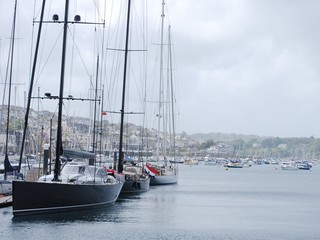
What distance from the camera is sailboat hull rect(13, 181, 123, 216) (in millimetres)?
38000

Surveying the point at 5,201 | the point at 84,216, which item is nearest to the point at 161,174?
the point at 5,201

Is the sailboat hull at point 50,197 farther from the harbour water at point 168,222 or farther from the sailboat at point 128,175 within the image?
the sailboat at point 128,175

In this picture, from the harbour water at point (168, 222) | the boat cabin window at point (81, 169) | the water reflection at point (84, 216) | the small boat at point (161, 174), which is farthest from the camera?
the small boat at point (161, 174)

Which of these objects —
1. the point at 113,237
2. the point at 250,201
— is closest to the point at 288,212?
the point at 250,201

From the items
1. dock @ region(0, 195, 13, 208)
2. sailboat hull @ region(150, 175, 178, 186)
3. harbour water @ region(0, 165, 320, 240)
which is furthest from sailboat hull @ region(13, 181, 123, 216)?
sailboat hull @ region(150, 175, 178, 186)

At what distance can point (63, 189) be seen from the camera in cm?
3988

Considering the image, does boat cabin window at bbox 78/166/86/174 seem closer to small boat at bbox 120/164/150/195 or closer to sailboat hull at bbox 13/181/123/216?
sailboat hull at bbox 13/181/123/216

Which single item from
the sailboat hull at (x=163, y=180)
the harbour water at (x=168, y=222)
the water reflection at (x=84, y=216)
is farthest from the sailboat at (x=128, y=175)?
the sailboat hull at (x=163, y=180)

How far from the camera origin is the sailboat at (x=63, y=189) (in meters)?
38.2

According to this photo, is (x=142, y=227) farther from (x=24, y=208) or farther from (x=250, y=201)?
(x=250, y=201)

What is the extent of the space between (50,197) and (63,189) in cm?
85

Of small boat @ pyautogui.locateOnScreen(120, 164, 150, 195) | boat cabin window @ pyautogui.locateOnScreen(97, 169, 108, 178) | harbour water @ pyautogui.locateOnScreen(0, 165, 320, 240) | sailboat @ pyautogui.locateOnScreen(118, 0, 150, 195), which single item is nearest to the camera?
harbour water @ pyautogui.locateOnScreen(0, 165, 320, 240)

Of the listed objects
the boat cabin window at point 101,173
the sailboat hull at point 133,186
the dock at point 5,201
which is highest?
the boat cabin window at point 101,173

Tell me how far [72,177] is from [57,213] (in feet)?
10.3
